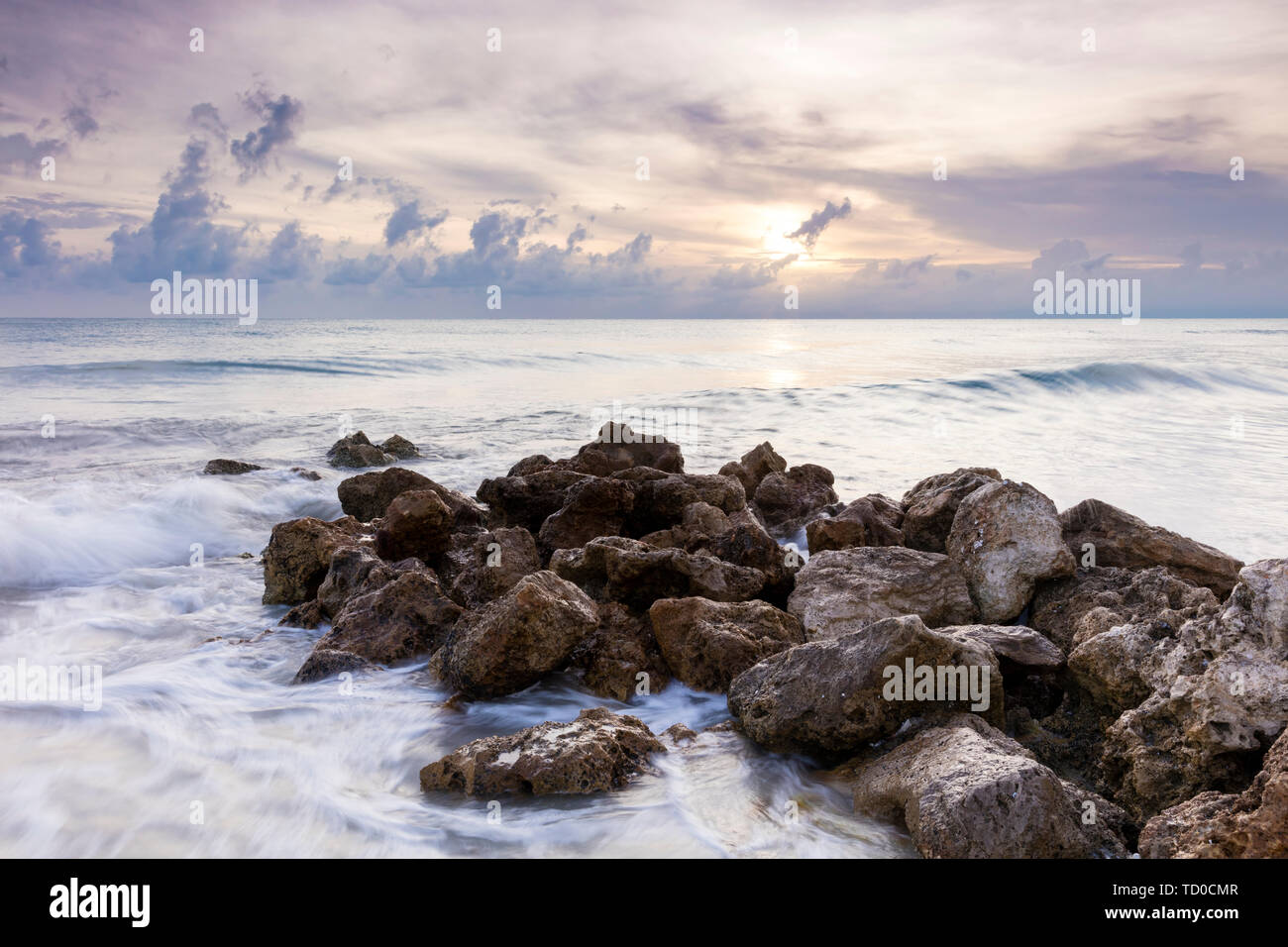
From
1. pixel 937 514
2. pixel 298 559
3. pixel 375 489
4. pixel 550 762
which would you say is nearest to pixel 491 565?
pixel 298 559

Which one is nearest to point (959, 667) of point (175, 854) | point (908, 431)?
point (175, 854)

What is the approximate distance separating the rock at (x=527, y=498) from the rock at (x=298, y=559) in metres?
1.35

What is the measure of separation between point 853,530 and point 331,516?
6.62 metres

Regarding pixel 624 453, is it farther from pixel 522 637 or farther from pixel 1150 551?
pixel 1150 551

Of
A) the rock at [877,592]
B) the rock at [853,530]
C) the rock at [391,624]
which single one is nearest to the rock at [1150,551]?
the rock at [877,592]

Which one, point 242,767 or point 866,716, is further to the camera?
point 242,767

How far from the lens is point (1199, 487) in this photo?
12.1 m

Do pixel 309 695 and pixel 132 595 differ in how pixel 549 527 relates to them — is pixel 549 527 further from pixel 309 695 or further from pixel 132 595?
pixel 132 595

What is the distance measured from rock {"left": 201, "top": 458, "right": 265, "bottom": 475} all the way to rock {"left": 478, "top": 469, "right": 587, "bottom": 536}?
571 cm

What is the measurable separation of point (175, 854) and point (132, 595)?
4337mm

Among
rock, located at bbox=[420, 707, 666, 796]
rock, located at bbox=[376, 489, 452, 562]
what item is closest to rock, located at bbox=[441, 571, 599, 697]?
rock, located at bbox=[420, 707, 666, 796]

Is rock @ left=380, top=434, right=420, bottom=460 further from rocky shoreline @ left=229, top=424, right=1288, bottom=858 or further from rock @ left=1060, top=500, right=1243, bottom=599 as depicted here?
rock @ left=1060, top=500, right=1243, bottom=599

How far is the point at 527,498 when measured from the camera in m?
7.65
